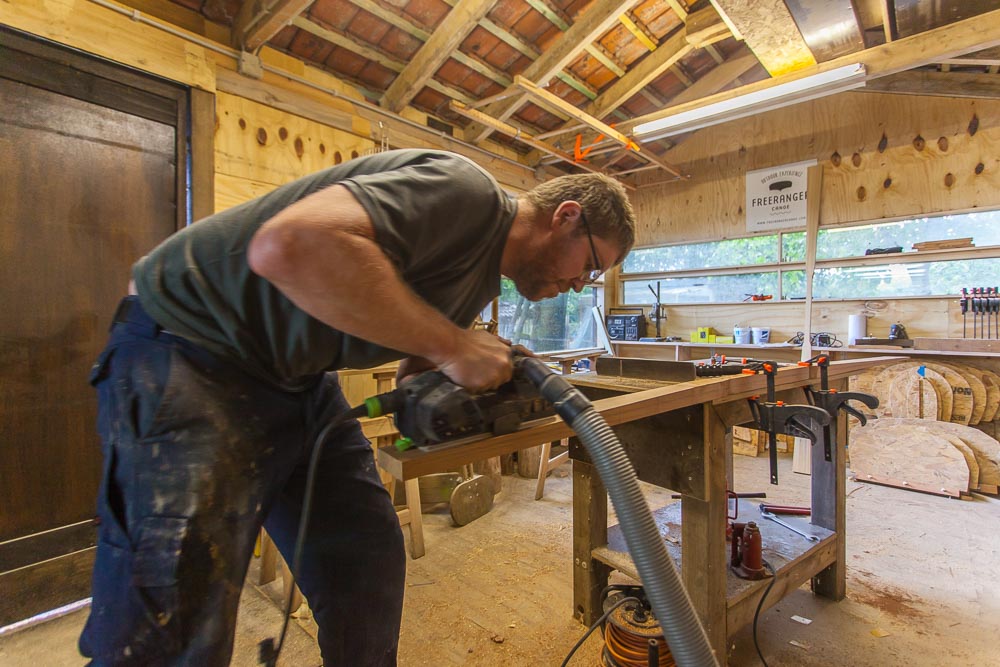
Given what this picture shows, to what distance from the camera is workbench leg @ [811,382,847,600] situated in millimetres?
1841

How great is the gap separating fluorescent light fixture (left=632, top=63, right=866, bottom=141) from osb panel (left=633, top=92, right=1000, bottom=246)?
5.26 ft

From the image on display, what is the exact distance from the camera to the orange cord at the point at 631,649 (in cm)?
135

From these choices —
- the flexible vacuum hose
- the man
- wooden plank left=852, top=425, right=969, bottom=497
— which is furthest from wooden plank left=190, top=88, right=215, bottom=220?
wooden plank left=852, top=425, right=969, bottom=497

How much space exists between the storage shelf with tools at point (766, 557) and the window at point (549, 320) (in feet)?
8.28

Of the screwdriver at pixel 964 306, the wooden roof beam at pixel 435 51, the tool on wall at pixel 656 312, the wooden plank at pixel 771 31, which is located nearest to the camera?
the wooden plank at pixel 771 31

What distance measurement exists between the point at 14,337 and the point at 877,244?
539 cm

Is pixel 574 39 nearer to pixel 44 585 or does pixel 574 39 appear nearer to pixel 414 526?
pixel 414 526

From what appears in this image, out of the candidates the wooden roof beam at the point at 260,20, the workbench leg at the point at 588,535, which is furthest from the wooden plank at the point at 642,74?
the workbench leg at the point at 588,535

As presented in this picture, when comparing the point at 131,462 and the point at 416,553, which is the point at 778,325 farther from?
the point at 131,462

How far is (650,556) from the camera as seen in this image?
680 mm

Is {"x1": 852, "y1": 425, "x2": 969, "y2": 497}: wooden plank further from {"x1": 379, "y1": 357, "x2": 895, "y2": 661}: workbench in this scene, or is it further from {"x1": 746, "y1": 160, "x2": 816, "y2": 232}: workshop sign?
{"x1": 746, "y1": 160, "x2": 816, "y2": 232}: workshop sign

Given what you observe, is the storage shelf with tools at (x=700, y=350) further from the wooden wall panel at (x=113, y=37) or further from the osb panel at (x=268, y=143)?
the wooden wall panel at (x=113, y=37)

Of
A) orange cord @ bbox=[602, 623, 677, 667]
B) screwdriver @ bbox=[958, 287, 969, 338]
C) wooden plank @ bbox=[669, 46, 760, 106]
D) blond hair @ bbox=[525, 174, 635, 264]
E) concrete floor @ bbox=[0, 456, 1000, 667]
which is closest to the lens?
blond hair @ bbox=[525, 174, 635, 264]

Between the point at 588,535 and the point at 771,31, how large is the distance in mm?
2439
